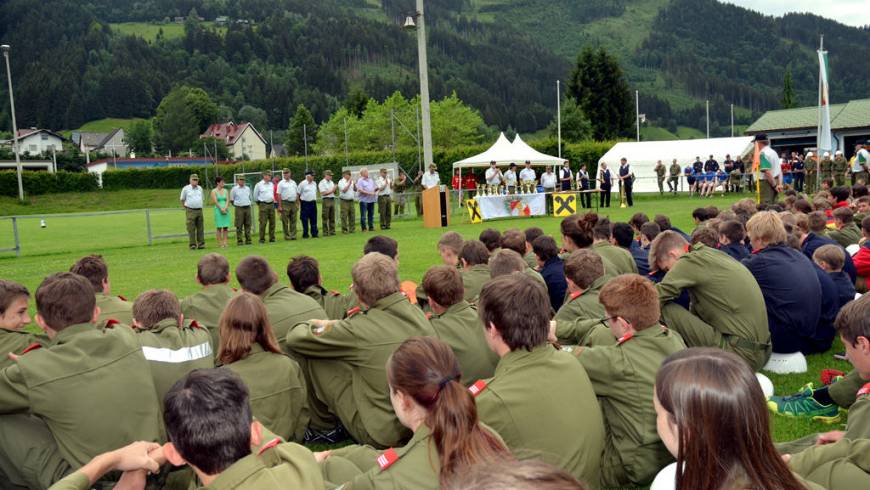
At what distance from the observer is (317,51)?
158m

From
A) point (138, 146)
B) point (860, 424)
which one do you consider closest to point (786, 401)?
point (860, 424)

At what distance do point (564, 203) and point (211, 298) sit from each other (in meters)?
20.6

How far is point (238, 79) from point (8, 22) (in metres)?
58.1

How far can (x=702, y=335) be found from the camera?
607 cm

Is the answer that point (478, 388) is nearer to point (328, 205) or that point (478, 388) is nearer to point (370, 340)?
point (370, 340)

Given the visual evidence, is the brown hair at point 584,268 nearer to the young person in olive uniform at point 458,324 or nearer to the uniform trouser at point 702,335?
the uniform trouser at point 702,335

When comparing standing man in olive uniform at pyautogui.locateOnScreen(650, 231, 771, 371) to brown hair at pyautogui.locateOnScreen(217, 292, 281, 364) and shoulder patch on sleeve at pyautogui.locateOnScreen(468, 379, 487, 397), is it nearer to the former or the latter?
shoulder patch on sleeve at pyautogui.locateOnScreen(468, 379, 487, 397)

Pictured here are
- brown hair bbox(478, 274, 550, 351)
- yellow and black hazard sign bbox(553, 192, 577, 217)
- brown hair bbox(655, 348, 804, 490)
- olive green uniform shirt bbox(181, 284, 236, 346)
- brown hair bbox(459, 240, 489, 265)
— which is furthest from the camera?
yellow and black hazard sign bbox(553, 192, 577, 217)

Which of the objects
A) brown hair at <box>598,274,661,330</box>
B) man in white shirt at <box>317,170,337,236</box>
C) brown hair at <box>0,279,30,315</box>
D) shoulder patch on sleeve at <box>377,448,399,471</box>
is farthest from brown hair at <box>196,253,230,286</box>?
man in white shirt at <box>317,170,337,236</box>

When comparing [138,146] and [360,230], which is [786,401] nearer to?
[360,230]

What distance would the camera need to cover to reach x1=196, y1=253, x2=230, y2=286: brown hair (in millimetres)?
6484

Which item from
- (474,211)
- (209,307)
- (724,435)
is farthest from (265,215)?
(724,435)

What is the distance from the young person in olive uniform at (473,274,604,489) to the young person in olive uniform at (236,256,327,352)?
235cm

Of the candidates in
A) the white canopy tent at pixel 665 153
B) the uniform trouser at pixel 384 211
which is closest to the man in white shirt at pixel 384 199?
the uniform trouser at pixel 384 211
